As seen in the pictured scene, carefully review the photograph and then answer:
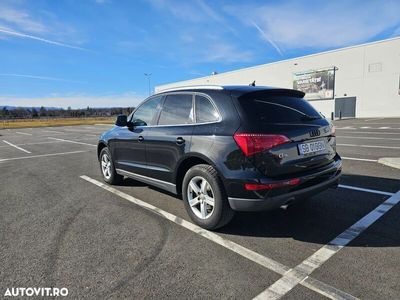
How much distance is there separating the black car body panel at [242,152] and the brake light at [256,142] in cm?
4

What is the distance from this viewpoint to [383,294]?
253cm

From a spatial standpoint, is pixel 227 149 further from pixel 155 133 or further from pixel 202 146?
pixel 155 133

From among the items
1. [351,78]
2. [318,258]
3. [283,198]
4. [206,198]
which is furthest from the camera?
[351,78]

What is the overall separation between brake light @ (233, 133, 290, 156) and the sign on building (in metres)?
40.4

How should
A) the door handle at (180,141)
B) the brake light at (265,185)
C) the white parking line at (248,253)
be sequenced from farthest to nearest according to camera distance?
the door handle at (180,141), the brake light at (265,185), the white parking line at (248,253)

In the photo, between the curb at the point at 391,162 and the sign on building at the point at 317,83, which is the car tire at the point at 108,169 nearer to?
the curb at the point at 391,162

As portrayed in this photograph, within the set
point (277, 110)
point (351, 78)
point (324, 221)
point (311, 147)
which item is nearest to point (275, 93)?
point (277, 110)

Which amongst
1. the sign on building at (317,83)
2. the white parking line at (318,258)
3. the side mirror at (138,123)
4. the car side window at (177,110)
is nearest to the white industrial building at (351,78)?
the sign on building at (317,83)

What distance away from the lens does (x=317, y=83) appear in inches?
1642

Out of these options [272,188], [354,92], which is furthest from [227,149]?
[354,92]

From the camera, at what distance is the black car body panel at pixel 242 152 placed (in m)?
3.37

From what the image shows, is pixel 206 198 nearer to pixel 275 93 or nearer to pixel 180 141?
pixel 180 141

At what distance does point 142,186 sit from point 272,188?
3339mm

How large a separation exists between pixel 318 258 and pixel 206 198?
4.59 ft
